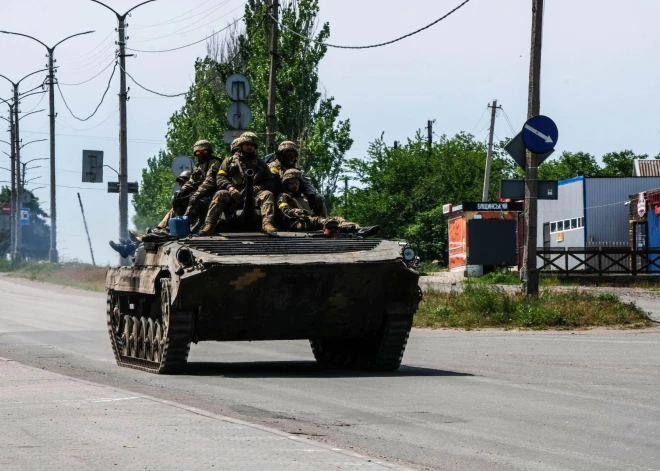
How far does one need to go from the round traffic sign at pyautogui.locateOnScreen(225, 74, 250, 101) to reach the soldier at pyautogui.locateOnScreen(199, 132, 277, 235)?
13.5 m

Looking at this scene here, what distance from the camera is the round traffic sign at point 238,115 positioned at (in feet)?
96.3

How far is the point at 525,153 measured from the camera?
2342cm

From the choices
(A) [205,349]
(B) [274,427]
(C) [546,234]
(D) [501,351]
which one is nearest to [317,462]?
(B) [274,427]

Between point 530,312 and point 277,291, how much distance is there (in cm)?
988

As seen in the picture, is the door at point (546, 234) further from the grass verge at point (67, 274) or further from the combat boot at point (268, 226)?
the combat boot at point (268, 226)

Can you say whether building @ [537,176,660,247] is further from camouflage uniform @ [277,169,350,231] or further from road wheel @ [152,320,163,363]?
road wheel @ [152,320,163,363]

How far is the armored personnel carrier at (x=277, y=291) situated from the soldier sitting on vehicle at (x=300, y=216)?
44 cm

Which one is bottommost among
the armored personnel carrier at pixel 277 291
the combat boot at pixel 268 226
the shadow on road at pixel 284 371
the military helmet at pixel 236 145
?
the shadow on road at pixel 284 371

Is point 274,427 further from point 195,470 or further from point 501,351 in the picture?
point 501,351

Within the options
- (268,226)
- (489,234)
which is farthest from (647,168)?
(268,226)

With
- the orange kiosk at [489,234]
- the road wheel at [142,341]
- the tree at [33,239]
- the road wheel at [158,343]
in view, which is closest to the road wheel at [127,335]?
the road wheel at [142,341]

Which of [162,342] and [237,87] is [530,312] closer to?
[237,87]

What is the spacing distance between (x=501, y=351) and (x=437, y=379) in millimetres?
4568

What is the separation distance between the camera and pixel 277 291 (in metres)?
14.5
